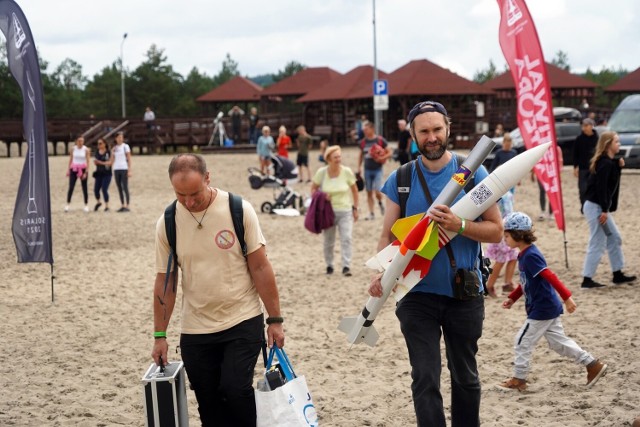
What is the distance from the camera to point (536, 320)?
6684 mm

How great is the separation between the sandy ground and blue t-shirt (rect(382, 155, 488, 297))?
5.89 ft

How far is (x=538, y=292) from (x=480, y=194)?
2.30 metres

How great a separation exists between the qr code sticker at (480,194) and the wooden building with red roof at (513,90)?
40.5 meters

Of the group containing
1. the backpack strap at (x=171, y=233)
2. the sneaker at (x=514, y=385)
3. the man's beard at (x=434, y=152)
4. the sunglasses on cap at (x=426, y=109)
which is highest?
the sunglasses on cap at (x=426, y=109)

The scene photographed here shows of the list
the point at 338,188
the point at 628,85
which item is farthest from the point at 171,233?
the point at 628,85

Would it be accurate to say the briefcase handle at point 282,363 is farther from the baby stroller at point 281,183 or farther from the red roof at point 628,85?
the red roof at point 628,85

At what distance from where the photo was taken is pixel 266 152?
26969mm

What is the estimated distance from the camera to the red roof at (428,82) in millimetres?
42656

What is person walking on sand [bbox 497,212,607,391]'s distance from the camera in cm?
664

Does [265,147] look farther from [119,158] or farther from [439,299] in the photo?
[439,299]

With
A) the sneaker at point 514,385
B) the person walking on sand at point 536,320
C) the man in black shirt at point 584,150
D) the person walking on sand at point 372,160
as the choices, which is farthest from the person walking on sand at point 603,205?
the person walking on sand at point 372,160

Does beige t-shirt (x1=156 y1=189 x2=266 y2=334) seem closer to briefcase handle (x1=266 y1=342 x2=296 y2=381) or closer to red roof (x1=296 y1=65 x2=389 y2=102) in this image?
Result: briefcase handle (x1=266 y1=342 x2=296 y2=381)

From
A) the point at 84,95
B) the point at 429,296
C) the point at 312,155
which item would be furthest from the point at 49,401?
the point at 84,95

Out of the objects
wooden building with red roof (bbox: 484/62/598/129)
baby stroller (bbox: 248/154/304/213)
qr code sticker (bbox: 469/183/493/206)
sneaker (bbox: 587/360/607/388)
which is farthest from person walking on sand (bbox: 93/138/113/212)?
wooden building with red roof (bbox: 484/62/598/129)
